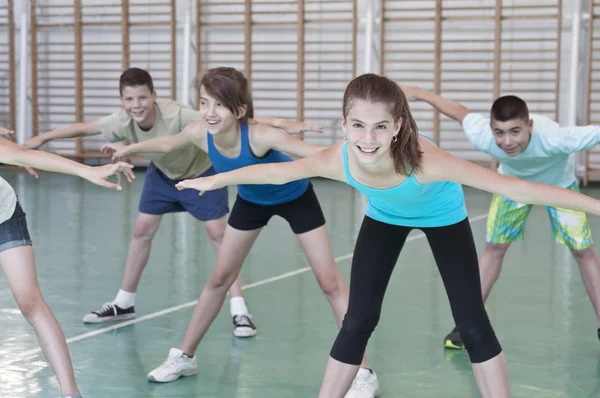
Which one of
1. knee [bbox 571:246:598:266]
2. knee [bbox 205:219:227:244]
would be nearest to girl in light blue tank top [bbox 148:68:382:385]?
knee [bbox 205:219:227:244]

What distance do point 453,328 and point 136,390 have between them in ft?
6.57

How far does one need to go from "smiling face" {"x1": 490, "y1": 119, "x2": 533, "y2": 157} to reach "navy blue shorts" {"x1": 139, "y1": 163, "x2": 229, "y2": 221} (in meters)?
1.73

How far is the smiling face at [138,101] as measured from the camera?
500 cm

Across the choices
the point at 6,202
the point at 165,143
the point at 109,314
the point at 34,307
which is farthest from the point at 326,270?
the point at 109,314

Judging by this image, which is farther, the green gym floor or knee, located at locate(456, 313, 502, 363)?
the green gym floor

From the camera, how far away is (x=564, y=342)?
485 centimetres

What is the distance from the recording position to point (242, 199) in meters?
4.19

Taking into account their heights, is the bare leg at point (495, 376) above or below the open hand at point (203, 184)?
below

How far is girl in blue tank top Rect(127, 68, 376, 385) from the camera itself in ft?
13.1

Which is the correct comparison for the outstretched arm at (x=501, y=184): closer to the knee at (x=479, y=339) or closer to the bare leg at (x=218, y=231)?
the knee at (x=479, y=339)

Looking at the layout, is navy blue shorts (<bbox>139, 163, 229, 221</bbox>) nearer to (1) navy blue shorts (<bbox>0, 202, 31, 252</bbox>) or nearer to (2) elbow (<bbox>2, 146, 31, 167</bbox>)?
(1) navy blue shorts (<bbox>0, 202, 31, 252</bbox>)

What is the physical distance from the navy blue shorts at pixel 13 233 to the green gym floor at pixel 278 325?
0.95 metres

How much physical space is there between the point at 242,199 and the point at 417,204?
126cm

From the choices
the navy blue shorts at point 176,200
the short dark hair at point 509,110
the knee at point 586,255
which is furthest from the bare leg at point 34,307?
the knee at point 586,255
